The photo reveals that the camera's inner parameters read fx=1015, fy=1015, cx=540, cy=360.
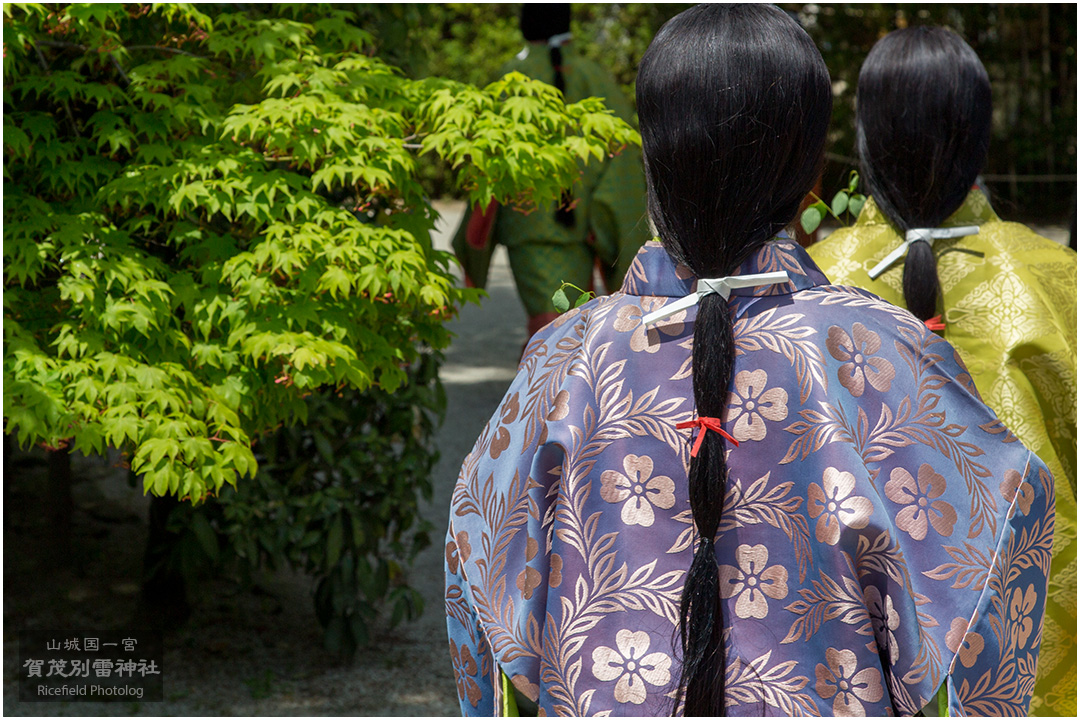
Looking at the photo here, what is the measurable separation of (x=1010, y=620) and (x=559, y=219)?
3.59 m

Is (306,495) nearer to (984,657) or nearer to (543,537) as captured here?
(543,537)

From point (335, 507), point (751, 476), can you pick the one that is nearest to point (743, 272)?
point (751, 476)

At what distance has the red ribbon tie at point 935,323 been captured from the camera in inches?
88.3

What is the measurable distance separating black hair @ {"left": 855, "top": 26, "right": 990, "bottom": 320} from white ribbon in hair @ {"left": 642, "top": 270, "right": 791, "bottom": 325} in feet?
3.75

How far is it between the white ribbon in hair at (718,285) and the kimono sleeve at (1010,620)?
0.43 m

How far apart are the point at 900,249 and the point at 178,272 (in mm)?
1879

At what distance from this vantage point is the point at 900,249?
2.36 metres

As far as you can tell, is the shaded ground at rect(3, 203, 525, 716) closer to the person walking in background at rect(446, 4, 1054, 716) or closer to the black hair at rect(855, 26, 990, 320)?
the black hair at rect(855, 26, 990, 320)

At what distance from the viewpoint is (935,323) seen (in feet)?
7.45

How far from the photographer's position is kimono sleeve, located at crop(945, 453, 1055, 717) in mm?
1296

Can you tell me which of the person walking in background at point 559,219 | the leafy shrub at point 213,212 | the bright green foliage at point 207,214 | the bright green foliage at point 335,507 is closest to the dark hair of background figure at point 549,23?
the person walking in background at point 559,219

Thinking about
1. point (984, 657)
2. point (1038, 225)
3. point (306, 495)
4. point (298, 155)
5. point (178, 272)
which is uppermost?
point (298, 155)

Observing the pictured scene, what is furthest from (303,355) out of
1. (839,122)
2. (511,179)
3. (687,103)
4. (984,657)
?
(839,122)

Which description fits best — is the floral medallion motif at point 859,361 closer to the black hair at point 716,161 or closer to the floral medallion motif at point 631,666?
the black hair at point 716,161
